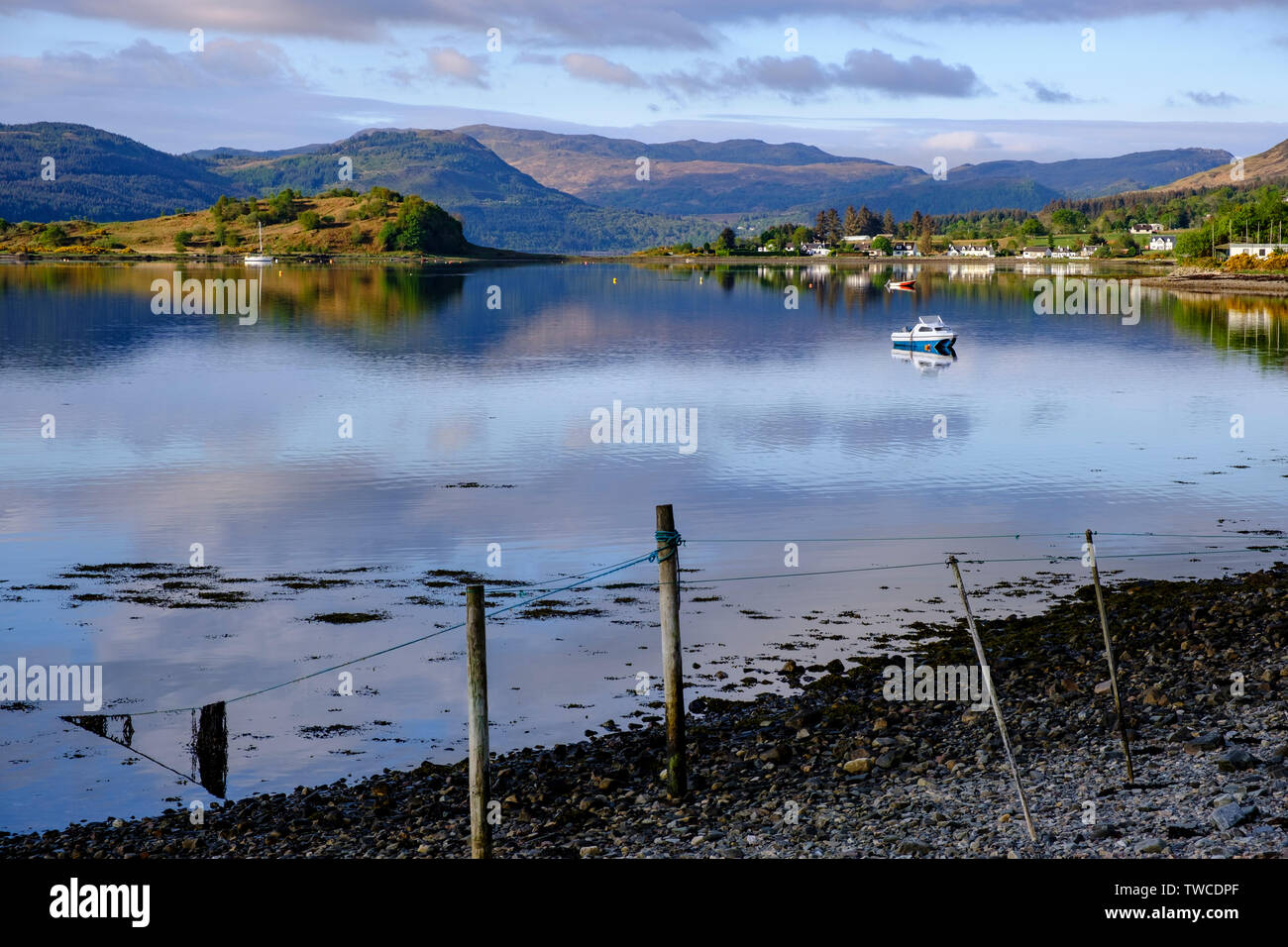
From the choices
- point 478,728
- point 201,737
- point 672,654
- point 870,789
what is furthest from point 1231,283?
point 478,728

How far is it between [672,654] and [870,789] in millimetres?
2946

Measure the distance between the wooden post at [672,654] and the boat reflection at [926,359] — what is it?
70.4 m

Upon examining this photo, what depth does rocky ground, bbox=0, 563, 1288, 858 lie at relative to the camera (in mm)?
13938

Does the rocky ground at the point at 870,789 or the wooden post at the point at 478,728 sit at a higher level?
the wooden post at the point at 478,728

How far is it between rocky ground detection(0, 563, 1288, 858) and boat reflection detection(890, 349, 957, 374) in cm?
6608

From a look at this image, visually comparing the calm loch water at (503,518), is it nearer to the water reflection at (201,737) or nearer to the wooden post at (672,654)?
the water reflection at (201,737)

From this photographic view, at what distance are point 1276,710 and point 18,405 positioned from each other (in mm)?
55099

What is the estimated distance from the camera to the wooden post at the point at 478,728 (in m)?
13.7

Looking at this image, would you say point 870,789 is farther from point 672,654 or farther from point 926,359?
point 926,359

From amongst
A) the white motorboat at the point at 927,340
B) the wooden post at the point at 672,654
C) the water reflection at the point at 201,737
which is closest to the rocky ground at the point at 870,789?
the wooden post at the point at 672,654

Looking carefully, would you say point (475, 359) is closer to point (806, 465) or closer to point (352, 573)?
point (806, 465)

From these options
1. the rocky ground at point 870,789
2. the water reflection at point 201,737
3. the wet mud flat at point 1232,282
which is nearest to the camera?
the rocky ground at point 870,789

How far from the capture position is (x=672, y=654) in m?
16.1
